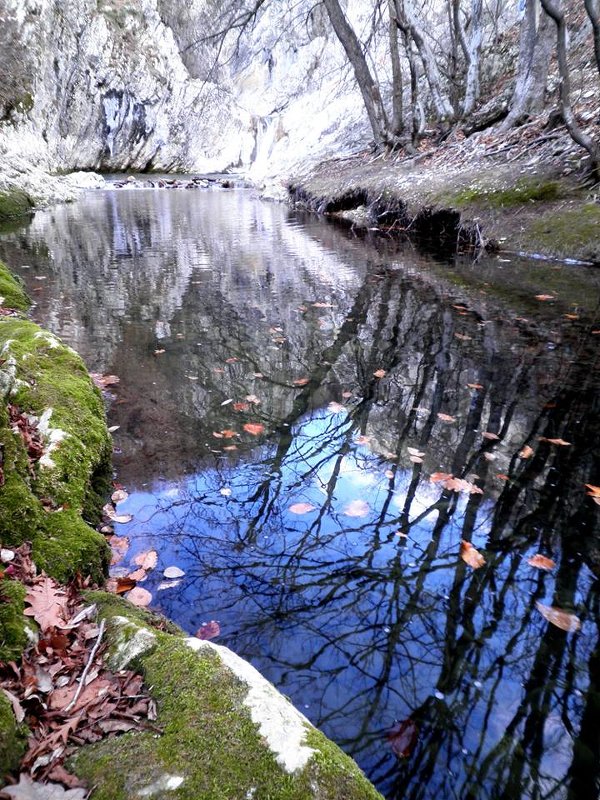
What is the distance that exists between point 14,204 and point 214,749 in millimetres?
19463

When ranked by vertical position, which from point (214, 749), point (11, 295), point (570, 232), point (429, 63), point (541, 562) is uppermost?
point (429, 63)

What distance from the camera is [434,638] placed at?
2.19 meters

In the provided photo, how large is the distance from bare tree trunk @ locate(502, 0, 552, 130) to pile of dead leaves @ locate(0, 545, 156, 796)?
47.2ft

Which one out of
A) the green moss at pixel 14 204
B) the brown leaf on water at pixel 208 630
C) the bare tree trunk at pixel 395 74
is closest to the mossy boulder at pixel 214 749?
the brown leaf on water at pixel 208 630

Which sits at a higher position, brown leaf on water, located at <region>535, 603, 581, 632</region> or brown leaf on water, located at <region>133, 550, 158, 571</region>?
brown leaf on water, located at <region>535, 603, 581, 632</region>

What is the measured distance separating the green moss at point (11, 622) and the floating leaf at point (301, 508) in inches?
66.0

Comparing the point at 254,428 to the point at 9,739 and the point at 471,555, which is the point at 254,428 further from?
the point at 9,739

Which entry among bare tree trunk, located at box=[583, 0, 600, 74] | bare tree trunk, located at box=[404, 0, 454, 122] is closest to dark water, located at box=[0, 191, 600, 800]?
bare tree trunk, located at box=[583, 0, 600, 74]

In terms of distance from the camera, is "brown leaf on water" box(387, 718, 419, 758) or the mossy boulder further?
"brown leaf on water" box(387, 718, 419, 758)

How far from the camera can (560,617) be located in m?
2.29

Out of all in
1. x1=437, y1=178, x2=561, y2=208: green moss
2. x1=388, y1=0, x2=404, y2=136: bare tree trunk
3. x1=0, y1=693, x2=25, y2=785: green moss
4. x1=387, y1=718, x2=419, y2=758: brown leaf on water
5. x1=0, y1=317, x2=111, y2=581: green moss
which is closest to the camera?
x1=0, y1=693, x2=25, y2=785: green moss

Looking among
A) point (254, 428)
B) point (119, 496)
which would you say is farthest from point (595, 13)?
point (119, 496)

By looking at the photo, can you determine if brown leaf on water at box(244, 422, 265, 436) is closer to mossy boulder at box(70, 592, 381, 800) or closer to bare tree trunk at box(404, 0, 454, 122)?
mossy boulder at box(70, 592, 381, 800)

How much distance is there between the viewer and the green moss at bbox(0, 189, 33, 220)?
15.9 m
